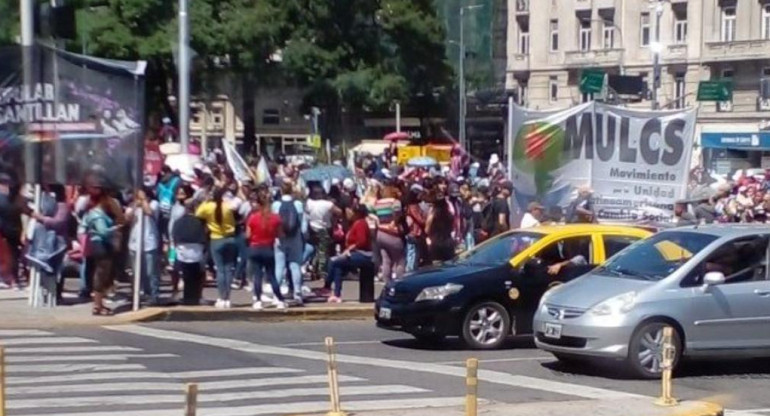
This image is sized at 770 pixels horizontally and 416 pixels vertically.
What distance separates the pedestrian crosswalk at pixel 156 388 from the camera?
503 inches

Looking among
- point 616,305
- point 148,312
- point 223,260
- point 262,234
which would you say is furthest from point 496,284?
point 148,312

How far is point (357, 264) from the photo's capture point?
69.4ft

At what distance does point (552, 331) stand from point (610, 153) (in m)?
7.74

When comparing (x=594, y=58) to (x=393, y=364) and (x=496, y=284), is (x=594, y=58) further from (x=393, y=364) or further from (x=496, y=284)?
(x=393, y=364)

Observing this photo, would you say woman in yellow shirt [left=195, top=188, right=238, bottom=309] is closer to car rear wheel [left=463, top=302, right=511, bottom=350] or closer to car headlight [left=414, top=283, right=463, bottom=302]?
car headlight [left=414, top=283, right=463, bottom=302]

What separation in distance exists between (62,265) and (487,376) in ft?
23.8

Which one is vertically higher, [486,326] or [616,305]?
[616,305]

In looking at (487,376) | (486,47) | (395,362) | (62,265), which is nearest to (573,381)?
(487,376)

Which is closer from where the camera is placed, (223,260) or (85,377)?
(85,377)

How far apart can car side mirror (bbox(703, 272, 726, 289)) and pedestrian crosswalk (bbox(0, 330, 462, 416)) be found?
9.95 feet

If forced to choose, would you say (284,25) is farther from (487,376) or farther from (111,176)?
(487,376)

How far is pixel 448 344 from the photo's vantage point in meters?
17.9

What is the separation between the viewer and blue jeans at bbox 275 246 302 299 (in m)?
20.6

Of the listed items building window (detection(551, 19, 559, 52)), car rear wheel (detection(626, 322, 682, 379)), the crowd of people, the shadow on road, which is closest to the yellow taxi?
the shadow on road
